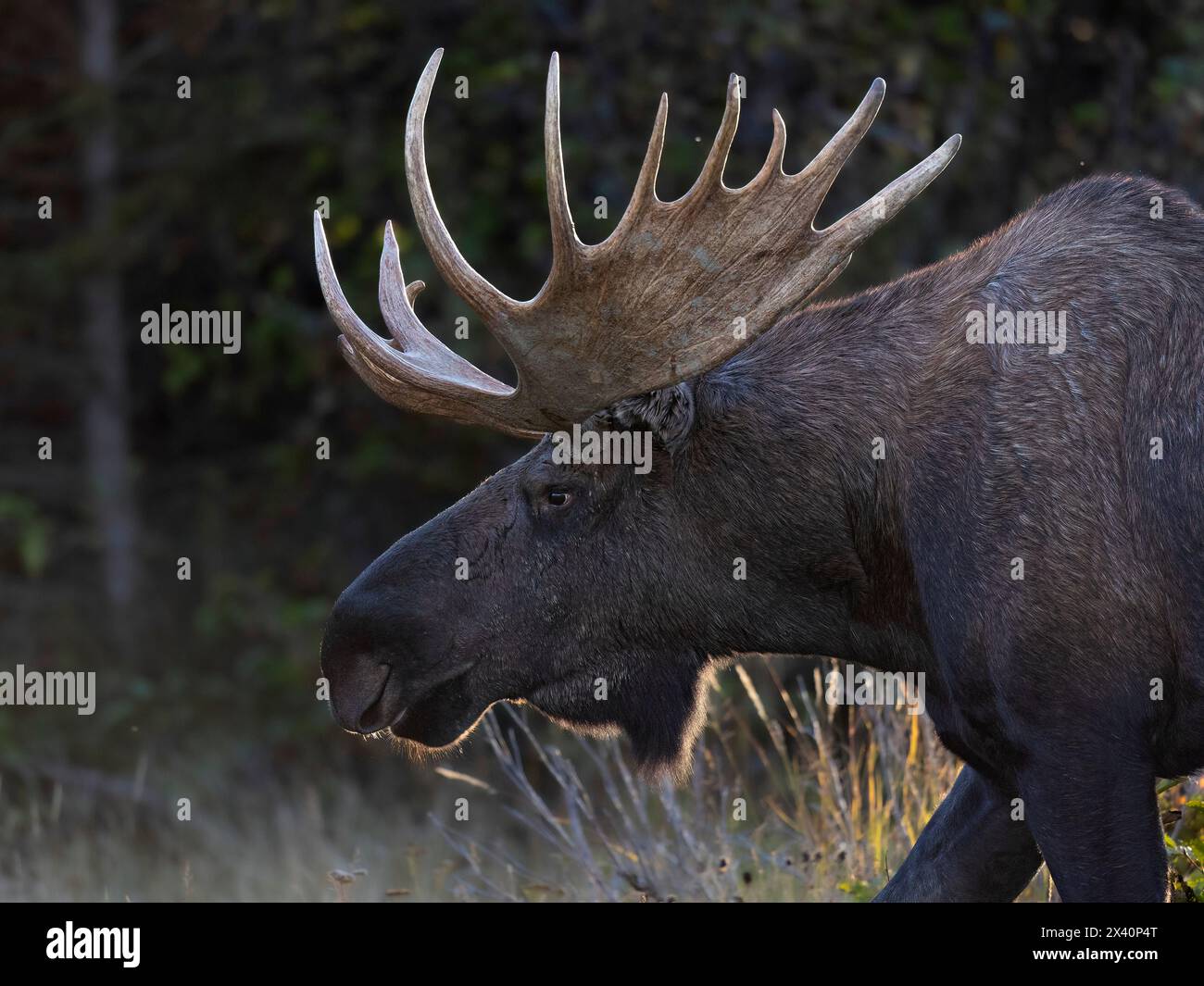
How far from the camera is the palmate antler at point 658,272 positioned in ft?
13.5

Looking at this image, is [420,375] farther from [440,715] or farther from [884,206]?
[884,206]

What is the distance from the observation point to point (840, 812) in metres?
5.47

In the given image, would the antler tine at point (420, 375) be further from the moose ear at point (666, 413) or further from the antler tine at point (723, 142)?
the antler tine at point (723, 142)

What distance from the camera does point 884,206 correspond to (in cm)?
404

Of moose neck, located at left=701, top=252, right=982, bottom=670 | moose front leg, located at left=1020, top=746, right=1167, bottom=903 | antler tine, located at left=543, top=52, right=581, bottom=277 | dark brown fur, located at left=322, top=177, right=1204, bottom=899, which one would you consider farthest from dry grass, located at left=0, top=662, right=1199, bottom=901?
antler tine, located at left=543, top=52, right=581, bottom=277

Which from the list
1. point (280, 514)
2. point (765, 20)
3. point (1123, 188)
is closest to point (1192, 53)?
point (765, 20)

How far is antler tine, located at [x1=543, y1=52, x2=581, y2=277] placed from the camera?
4066 millimetres

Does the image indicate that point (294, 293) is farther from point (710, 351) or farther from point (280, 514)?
point (710, 351)

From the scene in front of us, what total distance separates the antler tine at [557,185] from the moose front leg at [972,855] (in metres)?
1.65

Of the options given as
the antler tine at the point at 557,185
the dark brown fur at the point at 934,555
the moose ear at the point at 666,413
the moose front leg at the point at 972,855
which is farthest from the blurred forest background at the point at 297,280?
the antler tine at the point at 557,185

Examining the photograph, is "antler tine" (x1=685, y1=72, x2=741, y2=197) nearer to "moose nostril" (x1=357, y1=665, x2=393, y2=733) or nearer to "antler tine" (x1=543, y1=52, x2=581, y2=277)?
"antler tine" (x1=543, y1=52, x2=581, y2=277)

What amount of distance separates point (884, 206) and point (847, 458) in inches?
24.2

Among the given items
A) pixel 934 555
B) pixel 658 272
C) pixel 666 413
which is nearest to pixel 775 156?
pixel 658 272

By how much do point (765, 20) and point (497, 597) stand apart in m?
6.19
